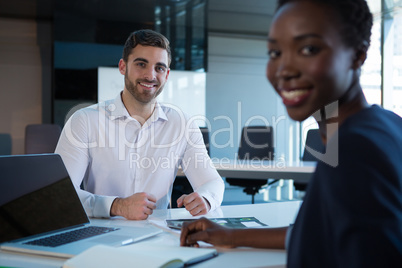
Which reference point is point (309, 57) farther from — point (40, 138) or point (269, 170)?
point (40, 138)

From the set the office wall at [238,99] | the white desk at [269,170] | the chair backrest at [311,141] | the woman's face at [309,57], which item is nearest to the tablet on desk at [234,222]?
the woman's face at [309,57]

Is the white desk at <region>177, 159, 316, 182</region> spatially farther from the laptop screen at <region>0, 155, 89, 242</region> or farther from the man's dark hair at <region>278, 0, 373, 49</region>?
the man's dark hair at <region>278, 0, 373, 49</region>

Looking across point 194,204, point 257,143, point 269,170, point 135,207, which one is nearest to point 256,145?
point 257,143

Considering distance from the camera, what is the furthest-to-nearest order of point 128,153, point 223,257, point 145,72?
1. point 145,72
2. point 128,153
3. point 223,257

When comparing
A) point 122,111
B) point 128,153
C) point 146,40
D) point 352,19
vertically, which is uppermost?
point 146,40

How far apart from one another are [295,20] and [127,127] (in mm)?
1552

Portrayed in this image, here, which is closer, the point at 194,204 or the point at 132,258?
the point at 132,258

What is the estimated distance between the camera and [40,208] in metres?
1.33

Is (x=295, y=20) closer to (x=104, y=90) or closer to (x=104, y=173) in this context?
(x=104, y=173)

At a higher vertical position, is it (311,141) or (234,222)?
(311,141)

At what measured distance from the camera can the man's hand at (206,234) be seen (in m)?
1.22

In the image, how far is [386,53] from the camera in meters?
5.78

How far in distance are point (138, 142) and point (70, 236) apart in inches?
35.4

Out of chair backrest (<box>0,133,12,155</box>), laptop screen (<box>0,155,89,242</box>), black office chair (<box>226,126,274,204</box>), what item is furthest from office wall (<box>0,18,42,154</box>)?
laptop screen (<box>0,155,89,242</box>)
